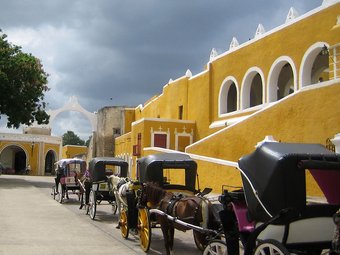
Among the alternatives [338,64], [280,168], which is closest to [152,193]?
[280,168]

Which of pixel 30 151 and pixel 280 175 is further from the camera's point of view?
pixel 30 151

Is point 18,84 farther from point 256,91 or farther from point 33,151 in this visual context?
point 33,151

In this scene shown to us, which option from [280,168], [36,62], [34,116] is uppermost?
[36,62]

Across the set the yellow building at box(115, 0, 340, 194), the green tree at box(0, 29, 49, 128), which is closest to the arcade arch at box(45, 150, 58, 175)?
the yellow building at box(115, 0, 340, 194)

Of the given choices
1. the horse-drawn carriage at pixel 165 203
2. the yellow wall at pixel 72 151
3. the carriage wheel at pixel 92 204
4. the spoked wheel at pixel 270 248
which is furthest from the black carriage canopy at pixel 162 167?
the yellow wall at pixel 72 151

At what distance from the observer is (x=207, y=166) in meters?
17.3

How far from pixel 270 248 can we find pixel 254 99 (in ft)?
72.4

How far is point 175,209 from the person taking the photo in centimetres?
748

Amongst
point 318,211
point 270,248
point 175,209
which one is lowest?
point 270,248

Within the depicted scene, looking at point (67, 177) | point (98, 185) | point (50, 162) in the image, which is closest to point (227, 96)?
point (67, 177)

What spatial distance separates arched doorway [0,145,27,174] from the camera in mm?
52562

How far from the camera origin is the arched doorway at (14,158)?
52.6 metres

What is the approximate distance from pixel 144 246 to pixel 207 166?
9.34 meters

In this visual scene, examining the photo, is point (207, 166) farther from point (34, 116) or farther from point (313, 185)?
point (34, 116)
